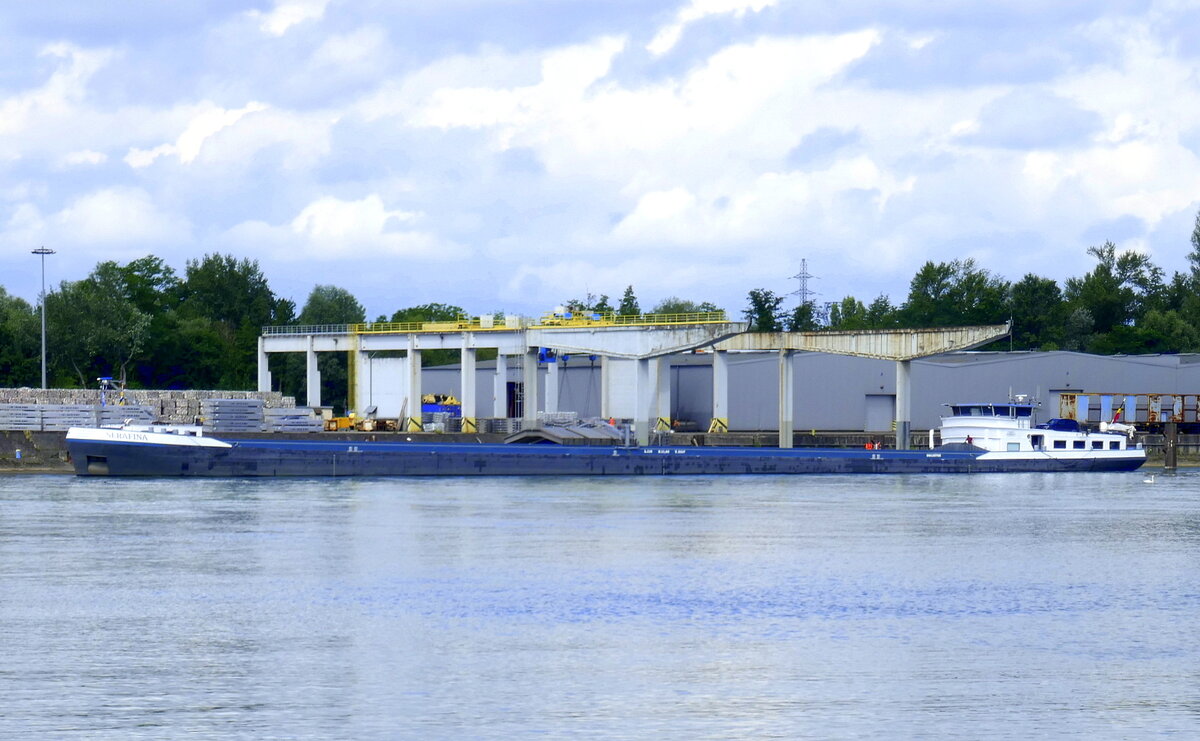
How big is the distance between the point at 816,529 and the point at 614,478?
3211cm

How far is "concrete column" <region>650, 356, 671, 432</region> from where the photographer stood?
97.3 meters

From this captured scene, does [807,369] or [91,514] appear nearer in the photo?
[91,514]

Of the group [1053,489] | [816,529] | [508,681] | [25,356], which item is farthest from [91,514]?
[25,356]

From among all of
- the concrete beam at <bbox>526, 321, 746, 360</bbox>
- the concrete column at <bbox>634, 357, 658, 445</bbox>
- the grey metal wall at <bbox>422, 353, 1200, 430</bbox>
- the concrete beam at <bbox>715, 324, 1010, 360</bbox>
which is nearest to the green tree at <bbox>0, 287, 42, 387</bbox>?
the concrete beam at <bbox>526, 321, 746, 360</bbox>

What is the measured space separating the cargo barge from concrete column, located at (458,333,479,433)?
786 centimetres

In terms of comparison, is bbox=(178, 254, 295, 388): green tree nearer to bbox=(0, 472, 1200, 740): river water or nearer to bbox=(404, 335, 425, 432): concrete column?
bbox=(404, 335, 425, 432): concrete column

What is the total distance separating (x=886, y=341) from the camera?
87.8 meters

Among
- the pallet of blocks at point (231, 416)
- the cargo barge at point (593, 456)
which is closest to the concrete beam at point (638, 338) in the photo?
the cargo barge at point (593, 456)

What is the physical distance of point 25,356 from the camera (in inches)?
4631

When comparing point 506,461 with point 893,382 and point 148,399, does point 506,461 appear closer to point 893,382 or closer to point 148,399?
point 148,399

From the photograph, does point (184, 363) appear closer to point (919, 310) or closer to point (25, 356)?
point (25, 356)

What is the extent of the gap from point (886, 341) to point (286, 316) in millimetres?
87538

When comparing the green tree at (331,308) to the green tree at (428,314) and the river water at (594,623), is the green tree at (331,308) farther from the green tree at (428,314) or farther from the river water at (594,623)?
the river water at (594,623)

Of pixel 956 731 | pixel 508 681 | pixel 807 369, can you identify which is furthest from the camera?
pixel 807 369
